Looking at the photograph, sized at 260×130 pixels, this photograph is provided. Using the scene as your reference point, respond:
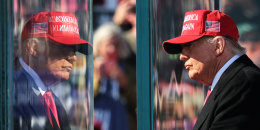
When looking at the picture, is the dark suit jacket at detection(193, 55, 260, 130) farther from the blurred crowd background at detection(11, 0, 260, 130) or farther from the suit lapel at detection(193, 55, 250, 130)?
the blurred crowd background at detection(11, 0, 260, 130)

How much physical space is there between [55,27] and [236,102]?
132cm

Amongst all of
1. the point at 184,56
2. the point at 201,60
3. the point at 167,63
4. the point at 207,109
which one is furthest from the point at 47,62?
the point at 207,109

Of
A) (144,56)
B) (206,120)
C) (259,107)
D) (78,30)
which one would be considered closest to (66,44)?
(78,30)

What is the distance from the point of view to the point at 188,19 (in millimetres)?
2412

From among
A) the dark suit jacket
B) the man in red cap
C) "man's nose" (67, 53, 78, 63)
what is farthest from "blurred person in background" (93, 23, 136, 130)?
the dark suit jacket

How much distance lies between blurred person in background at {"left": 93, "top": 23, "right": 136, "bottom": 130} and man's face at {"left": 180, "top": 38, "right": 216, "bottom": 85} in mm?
1095

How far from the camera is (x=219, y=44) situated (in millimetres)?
2240

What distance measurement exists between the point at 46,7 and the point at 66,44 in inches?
13.4

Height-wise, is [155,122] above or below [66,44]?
below

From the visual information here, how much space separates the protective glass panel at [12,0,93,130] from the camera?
8.57 feet
